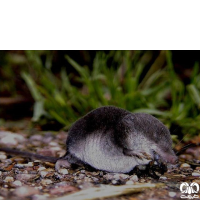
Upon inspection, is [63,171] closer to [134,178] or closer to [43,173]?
[43,173]

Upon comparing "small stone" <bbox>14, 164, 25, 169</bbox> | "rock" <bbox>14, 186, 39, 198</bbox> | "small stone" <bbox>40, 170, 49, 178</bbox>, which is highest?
"small stone" <bbox>14, 164, 25, 169</bbox>

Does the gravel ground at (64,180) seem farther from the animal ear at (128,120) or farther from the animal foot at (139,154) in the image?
the animal ear at (128,120)

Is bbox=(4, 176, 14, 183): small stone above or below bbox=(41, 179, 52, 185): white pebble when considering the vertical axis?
above

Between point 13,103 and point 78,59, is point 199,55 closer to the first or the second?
point 78,59

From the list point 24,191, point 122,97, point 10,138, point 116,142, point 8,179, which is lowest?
point 24,191

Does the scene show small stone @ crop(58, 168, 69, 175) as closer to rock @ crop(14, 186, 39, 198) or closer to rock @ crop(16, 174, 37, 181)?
rock @ crop(16, 174, 37, 181)

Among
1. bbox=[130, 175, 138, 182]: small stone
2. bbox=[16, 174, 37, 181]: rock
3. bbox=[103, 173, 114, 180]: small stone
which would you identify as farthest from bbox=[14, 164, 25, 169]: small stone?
bbox=[130, 175, 138, 182]: small stone

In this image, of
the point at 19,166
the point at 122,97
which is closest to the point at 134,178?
the point at 19,166

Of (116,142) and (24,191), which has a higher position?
(116,142)
